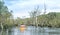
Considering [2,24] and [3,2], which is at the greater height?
[3,2]

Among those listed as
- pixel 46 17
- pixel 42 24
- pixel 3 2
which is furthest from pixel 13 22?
pixel 46 17

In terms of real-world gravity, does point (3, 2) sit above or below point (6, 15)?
above

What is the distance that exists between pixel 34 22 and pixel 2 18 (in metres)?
7.91

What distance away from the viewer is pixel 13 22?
27.3 meters

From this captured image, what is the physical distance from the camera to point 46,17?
115 feet

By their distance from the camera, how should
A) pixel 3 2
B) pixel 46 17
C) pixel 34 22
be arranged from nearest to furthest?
pixel 3 2 → pixel 34 22 → pixel 46 17

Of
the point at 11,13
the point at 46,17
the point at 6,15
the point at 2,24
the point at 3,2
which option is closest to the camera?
the point at 2,24

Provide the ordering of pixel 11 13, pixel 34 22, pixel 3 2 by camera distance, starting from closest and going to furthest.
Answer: pixel 3 2 < pixel 11 13 < pixel 34 22

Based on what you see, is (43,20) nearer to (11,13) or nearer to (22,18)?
(22,18)

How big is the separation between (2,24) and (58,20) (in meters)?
15.1

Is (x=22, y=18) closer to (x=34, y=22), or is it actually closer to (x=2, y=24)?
(x=34, y=22)

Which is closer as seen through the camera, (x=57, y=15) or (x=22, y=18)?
(x=22, y=18)

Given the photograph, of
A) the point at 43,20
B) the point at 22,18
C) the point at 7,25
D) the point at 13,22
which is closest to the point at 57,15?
the point at 43,20

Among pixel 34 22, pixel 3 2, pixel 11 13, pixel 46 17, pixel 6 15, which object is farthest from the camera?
pixel 46 17
